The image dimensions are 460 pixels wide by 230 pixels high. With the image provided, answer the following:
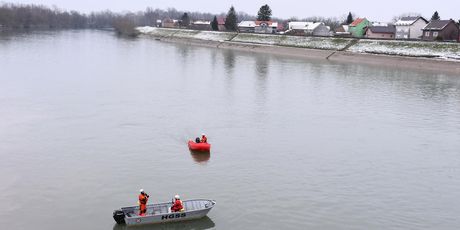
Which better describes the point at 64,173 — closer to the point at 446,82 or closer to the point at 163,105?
the point at 163,105

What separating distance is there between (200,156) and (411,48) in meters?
69.1

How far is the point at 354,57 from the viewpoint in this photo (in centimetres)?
8862

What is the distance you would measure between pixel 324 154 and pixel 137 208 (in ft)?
47.0

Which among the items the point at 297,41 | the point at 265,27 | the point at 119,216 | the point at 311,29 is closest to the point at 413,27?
the point at 297,41

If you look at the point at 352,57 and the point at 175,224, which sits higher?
the point at 352,57

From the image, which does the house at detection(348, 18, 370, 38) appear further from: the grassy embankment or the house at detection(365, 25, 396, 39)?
the grassy embankment

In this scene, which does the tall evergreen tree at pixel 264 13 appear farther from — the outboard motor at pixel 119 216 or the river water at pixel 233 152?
the outboard motor at pixel 119 216

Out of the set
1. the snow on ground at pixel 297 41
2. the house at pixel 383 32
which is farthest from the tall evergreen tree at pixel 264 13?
the house at pixel 383 32

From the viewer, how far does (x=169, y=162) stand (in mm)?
26500

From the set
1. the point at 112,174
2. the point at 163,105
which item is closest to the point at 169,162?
the point at 112,174

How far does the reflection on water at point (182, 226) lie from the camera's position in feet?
62.1

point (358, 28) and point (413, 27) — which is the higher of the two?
point (358, 28)

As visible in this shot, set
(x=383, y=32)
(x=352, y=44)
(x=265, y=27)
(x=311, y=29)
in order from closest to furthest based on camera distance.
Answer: (x=352, y=44), (x=383, y=32), (x=311, y=29), (x=265, y=27)

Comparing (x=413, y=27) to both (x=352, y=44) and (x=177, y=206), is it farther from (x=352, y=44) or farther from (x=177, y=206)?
(x=177, y=206)
